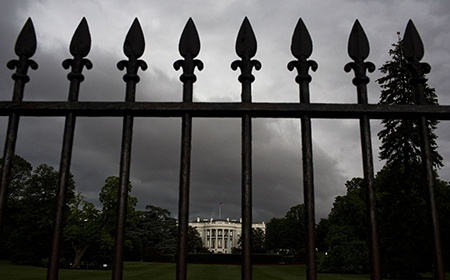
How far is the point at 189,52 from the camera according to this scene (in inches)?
95.2

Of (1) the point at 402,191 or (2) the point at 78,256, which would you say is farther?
(2) the point at 78,256

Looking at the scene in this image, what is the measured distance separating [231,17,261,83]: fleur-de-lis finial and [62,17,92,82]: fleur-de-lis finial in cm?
101

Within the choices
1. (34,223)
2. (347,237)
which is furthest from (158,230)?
(347,237)

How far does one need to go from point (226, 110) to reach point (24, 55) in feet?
4.74

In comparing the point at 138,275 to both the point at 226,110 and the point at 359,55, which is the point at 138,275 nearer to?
the point at 226,110

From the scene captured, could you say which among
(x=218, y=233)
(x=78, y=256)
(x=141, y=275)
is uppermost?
(x=218, y=233)

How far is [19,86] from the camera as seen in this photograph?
2354mm

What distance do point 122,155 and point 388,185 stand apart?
2292cm

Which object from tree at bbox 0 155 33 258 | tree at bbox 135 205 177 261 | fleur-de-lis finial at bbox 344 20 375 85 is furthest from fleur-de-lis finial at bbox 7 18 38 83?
tree at bbox 135 205 177 261

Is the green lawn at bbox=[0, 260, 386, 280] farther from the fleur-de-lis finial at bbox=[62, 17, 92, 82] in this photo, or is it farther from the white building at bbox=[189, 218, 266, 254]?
the white building at bbox=[189, 218, 266, 254]

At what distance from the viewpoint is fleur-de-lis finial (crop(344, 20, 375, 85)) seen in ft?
7.68

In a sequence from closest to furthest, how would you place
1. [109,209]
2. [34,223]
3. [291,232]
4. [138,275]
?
[138,275] < [109,209] < [34,223] < [291,232]

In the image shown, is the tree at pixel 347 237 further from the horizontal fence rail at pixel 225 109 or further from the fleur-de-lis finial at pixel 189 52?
the fleur-de-lis finial at pixel 189 52

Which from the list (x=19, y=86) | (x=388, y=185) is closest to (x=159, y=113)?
(x=19, y=86)
